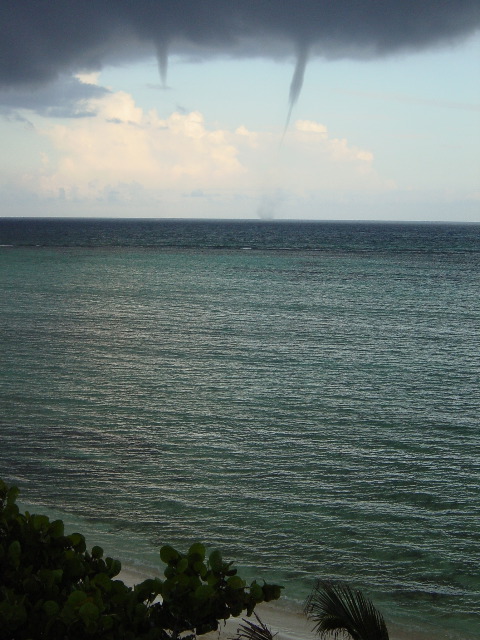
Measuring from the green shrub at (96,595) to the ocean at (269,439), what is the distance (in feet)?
24.5

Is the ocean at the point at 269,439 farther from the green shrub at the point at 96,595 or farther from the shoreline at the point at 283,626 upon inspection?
the green shrub at the point at 96,595

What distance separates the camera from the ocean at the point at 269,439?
15844 mm

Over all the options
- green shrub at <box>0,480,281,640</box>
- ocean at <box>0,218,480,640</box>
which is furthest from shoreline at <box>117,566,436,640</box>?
green shrub at <box>0,480,281,640</box>

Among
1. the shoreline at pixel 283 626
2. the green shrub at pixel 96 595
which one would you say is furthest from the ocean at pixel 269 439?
the green shrub at pixel 96 595

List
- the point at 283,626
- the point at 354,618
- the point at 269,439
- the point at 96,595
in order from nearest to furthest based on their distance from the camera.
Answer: the point at 96,595
the point at 354,618
the point at 283,626
the point at 269,439

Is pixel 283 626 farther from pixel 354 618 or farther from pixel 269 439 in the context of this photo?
pixel 269 439

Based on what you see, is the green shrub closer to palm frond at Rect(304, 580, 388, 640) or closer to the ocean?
palm frond at Rect(304, 580, 388, 640)

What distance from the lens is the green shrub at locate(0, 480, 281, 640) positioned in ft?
20.9

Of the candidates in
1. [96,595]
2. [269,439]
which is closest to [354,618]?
[96,595]

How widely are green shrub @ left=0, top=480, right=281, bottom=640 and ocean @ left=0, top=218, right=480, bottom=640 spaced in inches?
294

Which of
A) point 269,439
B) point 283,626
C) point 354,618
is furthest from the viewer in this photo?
point 269,439

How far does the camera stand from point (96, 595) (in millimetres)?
6668

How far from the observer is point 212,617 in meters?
6.96

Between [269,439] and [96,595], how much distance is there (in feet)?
55.6
